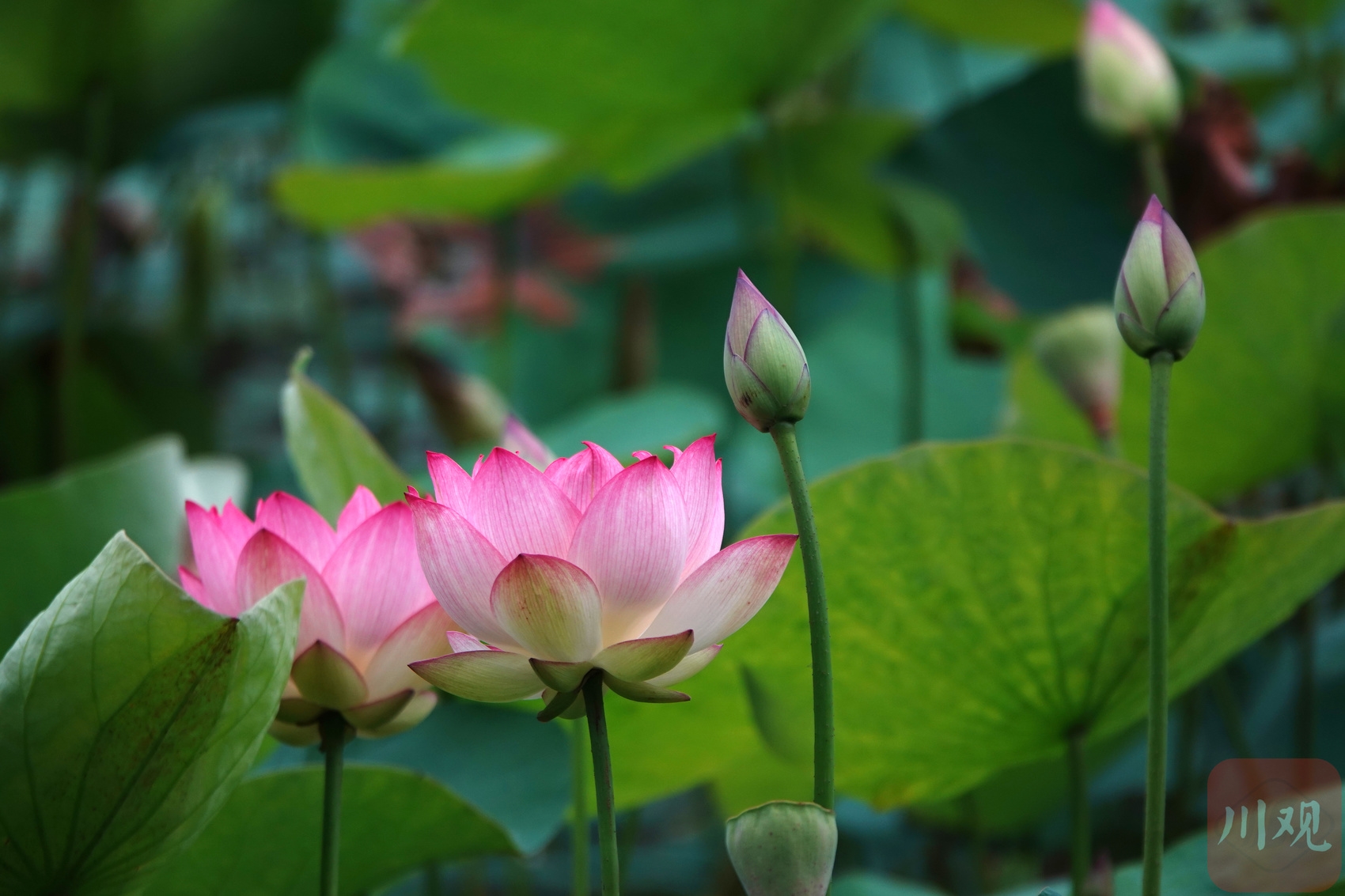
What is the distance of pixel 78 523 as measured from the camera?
1.27ft

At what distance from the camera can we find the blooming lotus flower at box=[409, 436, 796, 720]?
18 cm

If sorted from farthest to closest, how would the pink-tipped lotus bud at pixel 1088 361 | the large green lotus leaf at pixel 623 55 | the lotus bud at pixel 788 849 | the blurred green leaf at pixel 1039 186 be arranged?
the blurred green leaf at pixel 1039 186
the large green lotus leaf at pixel 623 55
the pink-tipped lotus bud at pixel 1088 361
the lotus bud at pixel 788 849

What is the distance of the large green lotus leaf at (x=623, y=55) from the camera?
2.03ft

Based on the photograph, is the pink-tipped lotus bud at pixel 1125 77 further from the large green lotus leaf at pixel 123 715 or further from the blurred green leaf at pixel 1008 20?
the large green lotus leaf at pixel 123 715

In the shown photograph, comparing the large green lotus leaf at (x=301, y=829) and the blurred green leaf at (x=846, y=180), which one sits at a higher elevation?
the blurred green leaf at (x=846, y=180)

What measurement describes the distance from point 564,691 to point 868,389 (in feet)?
2.10

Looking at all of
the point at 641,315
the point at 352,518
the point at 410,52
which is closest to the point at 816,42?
the point at 410,52

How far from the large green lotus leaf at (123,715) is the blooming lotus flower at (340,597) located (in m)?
0.01

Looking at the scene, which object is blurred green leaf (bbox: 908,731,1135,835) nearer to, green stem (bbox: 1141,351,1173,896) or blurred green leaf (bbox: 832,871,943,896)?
blurred green leaf (bbox: 832,871,943,896)

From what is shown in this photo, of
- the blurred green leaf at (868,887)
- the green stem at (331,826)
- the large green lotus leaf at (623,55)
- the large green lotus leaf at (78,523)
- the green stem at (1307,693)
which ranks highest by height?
the large green lotus leaf at (623,55)

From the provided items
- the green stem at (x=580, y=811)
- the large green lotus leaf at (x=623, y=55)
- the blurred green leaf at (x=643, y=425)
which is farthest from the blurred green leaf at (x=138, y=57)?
the green stem at (x=580, y=811)

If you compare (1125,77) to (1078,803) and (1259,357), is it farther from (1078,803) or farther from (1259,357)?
(1078,803)

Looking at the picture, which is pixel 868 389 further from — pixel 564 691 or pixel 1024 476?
pixel 564 691

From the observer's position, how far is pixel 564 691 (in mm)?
194
